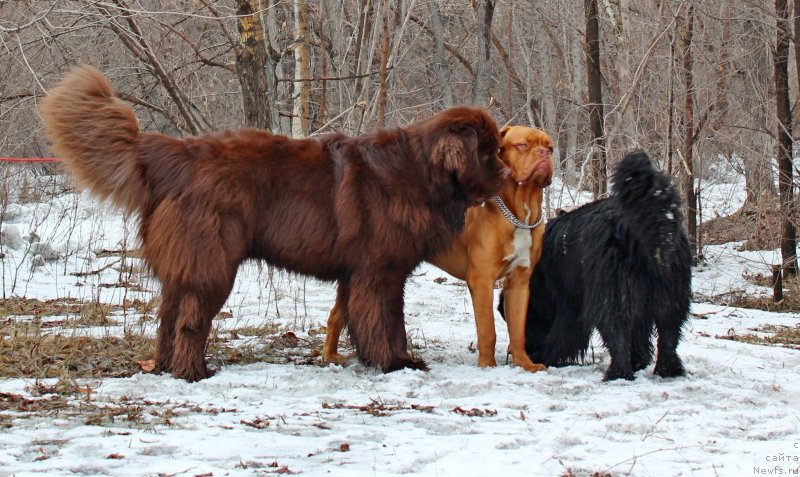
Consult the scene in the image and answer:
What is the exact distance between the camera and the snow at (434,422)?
343cm

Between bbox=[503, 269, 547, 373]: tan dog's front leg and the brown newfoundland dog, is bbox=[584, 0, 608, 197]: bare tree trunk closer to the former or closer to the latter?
bbox=[503, 269, 547, 373]: tan dog's front leg

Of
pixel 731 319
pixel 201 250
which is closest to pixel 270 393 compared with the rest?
pixel 201 250

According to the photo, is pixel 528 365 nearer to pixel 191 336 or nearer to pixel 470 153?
pixel 470 153

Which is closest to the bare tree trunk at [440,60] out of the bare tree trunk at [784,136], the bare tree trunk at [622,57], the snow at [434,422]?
the bare tree trunk at [622,57]

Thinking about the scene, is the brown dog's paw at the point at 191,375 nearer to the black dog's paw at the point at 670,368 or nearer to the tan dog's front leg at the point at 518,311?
the tan dog's front leg at the point at 518,311

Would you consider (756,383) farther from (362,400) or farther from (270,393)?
(270,393)

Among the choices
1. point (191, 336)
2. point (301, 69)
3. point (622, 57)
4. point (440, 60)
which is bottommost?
point (191, 336)

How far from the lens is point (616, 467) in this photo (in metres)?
3.44

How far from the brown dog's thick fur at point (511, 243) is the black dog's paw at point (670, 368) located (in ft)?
2.66

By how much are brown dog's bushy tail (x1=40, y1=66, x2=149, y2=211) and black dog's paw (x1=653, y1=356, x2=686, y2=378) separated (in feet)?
11.5

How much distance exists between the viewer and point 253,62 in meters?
7.90

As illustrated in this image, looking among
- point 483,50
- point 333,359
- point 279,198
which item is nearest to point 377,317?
point 333,359

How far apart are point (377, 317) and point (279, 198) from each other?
102cm

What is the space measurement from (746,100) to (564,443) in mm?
11483
